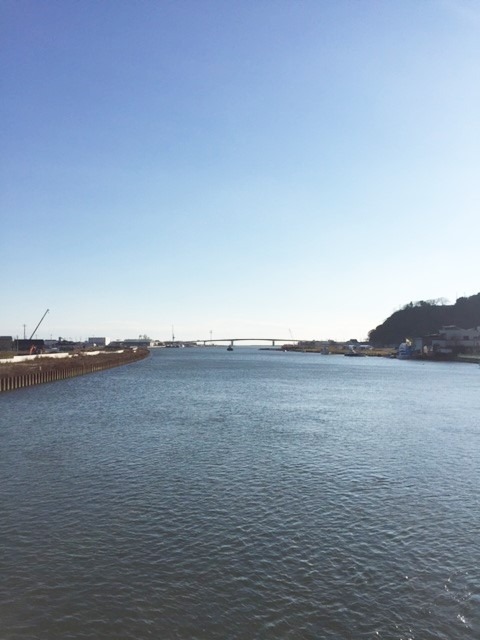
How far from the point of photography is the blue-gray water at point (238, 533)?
11.5m

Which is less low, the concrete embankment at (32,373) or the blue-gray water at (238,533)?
the concrete embankment at (32,373)

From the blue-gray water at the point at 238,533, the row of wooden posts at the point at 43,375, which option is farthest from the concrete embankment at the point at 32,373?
the blue-gray water at the point at 238,533

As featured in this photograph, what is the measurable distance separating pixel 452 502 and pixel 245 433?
55.8 feet

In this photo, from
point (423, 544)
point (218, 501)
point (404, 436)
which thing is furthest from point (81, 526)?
point (404, 436)

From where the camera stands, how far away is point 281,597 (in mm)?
12469

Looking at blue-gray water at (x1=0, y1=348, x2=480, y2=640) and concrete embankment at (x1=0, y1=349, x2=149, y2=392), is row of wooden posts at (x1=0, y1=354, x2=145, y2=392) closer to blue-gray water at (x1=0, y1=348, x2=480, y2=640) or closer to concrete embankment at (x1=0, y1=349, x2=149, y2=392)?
concrete embankment at (x1=0, y1=349, x2=149, y2=392)

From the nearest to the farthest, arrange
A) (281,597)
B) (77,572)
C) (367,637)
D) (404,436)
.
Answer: (367,637) → (281,597) → (77,572) → (404,436)

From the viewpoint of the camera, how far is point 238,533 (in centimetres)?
1670

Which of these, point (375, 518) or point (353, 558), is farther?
point (375, 518)

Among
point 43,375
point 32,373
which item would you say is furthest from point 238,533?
point 43,375

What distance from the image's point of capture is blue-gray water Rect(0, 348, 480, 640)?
1153cm

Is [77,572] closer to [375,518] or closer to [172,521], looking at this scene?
[172,521]

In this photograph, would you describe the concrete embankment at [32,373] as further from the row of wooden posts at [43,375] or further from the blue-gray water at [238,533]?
the blue-gray water at [238,533]

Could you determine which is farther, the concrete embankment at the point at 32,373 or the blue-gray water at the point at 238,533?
the concrete embankment at the point at 32,373
